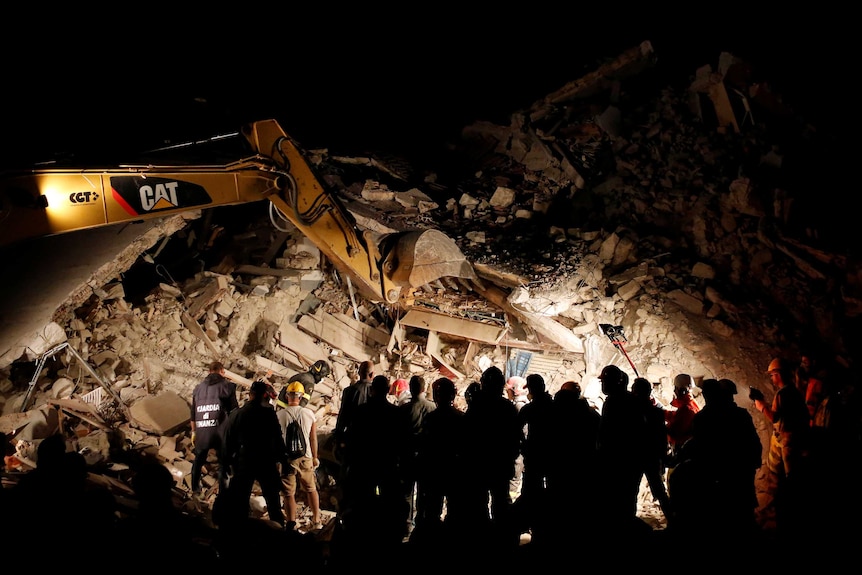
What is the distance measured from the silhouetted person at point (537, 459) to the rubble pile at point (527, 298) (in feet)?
10.6

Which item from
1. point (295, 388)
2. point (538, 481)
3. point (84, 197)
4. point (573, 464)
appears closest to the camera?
point (84, 197)

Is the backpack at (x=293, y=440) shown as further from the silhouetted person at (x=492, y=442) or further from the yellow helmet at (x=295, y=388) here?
the silhouetted person at (x=492, y=442)

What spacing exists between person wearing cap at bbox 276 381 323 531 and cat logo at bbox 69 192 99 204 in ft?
8.88

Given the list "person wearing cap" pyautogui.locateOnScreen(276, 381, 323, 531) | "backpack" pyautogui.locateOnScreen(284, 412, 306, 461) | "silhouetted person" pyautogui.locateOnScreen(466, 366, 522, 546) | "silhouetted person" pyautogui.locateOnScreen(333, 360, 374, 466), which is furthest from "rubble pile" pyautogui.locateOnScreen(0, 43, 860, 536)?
"silhouetted person" pyautogui.locateOnScreen(466, 366, 522, 546)

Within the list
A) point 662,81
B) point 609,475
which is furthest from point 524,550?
point 662,81

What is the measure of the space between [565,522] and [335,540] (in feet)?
6.27

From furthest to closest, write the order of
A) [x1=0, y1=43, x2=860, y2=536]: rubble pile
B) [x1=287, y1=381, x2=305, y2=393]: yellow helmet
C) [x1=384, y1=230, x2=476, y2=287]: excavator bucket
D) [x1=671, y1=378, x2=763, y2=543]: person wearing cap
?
[x1=0, y1=43, x2=860, y2=536]: rubble pile, [x1=384, y1=230, x2=476, y2=287]: excavator bucket, [x1=287, y1=381, x2=305, y2=393]: yellow helmet, [x1=671, y1=378, x2=763, y2=543]: person wearing cap

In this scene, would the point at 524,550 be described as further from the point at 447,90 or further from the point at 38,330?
the point at 447,90

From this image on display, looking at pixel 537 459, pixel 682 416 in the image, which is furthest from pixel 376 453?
pixel 682 416

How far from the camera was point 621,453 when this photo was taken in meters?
3.97

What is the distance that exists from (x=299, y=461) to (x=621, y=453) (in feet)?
11.5

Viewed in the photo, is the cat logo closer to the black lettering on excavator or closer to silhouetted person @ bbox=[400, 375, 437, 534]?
the black lettering on excavator

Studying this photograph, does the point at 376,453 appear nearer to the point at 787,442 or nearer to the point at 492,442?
the point at 492,442

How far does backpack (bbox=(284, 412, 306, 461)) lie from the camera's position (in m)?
4.98
